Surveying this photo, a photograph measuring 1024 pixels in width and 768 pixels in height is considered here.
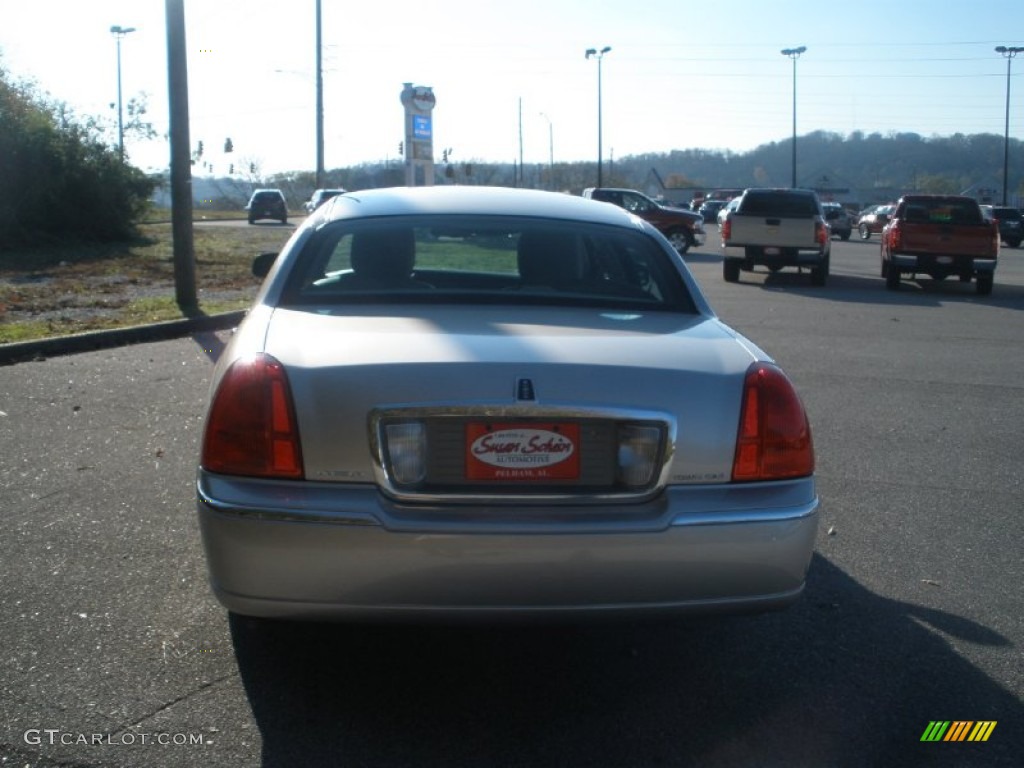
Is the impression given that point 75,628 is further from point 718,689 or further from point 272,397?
point 718,689

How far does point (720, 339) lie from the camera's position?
3.91 m

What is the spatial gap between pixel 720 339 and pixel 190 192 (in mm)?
11356

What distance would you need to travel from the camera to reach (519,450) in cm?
339

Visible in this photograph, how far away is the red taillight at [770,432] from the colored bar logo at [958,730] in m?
0.85

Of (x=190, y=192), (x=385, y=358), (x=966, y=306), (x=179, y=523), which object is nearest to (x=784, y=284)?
(x=966, y=306)

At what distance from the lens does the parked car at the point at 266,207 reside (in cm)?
4894

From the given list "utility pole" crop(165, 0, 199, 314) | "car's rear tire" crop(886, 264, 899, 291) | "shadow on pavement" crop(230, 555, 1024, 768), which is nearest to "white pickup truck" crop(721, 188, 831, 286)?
"car's rear tire" crop(886, 264, 899, 291)

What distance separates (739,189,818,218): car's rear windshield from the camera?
22.6 metres

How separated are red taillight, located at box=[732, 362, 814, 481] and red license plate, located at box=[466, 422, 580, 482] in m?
0.52

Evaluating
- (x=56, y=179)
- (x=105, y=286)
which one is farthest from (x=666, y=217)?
(x=105, y=286)

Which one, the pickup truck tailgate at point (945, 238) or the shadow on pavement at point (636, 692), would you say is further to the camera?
the pickup truck tailgate at point (945, 238)

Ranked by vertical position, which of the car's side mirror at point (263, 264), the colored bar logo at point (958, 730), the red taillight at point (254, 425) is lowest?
the colored bar logo at point (958, 730)

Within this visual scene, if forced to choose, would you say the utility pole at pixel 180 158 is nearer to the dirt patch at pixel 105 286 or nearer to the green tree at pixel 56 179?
the dirt patch at pixel 105 286

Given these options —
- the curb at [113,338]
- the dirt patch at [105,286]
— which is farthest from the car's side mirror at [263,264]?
the dirt patch at [105,286]
